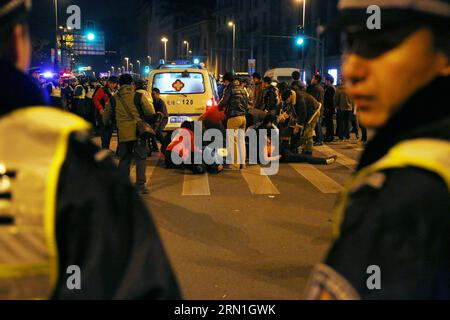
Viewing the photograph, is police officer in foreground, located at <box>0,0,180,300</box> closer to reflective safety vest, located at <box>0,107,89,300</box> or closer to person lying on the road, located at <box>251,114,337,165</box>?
reflective safety vest, located at <box>0,107,89,300</box>

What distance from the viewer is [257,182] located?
1085cm

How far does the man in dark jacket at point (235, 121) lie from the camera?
12352 mm

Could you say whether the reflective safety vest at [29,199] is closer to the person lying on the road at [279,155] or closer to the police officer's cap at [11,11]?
the police officer's cap at [11,11]

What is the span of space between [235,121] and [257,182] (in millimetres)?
1996

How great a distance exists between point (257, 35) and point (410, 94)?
7335 cm

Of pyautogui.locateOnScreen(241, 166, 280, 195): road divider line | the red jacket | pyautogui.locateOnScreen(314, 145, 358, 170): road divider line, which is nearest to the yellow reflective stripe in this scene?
pyautogui.locateOnScreen(241, 166, 280, 195): road divider line

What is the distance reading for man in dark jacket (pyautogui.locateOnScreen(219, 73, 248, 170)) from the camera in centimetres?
1235

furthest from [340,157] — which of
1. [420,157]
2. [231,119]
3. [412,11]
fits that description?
[420,157]

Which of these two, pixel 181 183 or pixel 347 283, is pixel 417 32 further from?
pixel 181 183

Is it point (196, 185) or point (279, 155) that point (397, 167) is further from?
point (279, 155)

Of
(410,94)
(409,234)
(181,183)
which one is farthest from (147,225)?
(181,183)

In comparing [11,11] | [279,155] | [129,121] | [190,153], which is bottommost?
[279,155]

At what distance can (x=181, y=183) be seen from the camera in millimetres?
10781

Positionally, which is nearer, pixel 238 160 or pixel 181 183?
pixel 181 183
